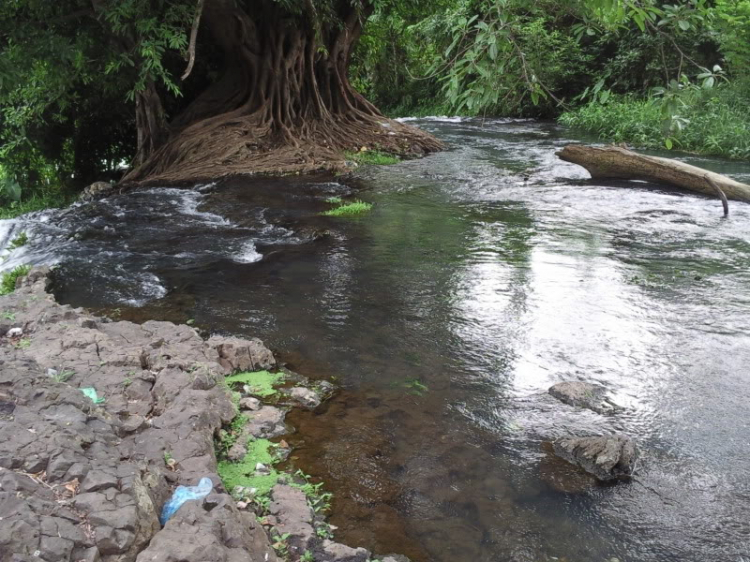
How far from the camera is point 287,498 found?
11.5ft

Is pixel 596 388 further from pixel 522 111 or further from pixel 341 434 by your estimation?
pixel 522 111

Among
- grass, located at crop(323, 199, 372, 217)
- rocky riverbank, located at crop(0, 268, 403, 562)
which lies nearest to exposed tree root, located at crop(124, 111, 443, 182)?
grass, located at crop(323, 199, 372, 217)

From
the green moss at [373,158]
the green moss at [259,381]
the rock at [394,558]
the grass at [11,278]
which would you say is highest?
the green moss at [373,158]

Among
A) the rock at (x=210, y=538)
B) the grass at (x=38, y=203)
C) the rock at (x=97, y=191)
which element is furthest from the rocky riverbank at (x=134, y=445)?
the grass at (x=38, y=203)

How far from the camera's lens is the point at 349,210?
10148 mm

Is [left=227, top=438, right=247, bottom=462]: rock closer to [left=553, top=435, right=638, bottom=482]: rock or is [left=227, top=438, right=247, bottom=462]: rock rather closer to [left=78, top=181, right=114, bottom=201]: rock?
[left=553, top=435, right=638, bottom=482]: rock

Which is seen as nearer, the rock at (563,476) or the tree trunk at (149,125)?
the rock at (563,476)

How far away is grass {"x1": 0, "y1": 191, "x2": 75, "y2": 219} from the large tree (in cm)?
119

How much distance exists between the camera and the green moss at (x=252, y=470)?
142 inches

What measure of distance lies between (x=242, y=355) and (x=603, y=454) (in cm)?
273

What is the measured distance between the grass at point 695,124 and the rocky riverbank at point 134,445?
12294 mm

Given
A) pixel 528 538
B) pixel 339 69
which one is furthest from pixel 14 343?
pixel 339 69

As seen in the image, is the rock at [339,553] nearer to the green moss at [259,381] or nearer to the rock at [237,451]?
the rock at [237,451]

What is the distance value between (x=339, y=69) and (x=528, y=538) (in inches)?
566
